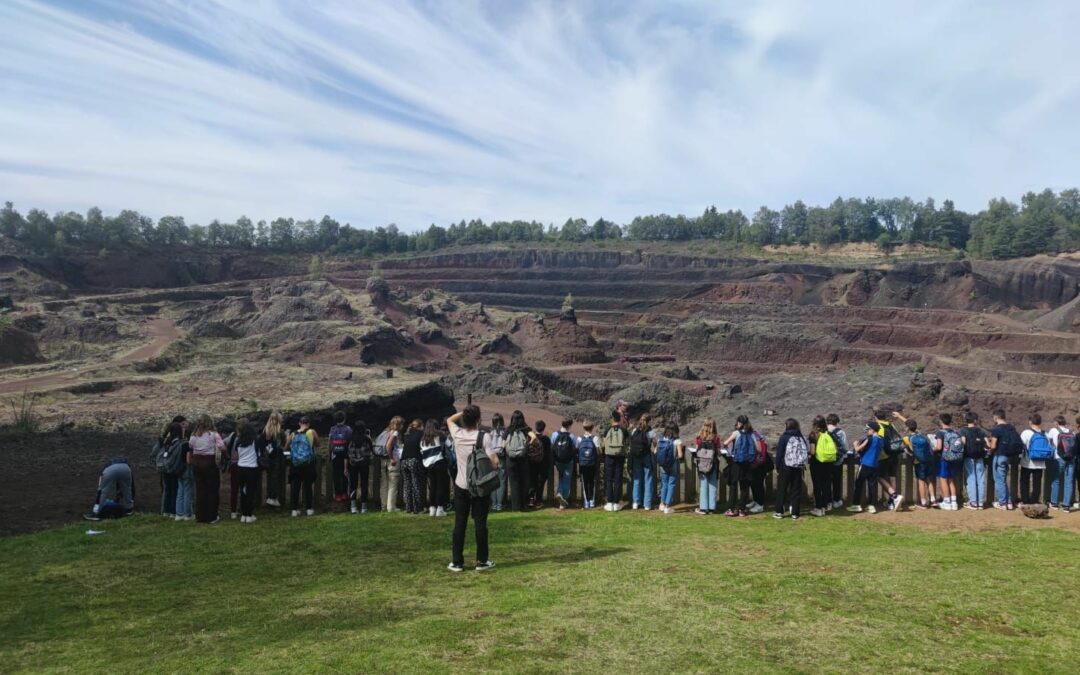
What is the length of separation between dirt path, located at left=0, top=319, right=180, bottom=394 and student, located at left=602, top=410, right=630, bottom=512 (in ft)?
98.1

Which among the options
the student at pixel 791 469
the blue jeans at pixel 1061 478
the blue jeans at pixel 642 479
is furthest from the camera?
the blue jeans at pixel 642 479

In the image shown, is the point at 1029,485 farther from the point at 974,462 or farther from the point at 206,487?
the point at 206,487

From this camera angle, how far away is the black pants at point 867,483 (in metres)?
11.3

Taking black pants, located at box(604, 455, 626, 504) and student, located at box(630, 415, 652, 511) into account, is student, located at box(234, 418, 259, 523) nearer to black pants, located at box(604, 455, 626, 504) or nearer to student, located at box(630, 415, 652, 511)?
black pants, located at box(604, 455, 626, 504)

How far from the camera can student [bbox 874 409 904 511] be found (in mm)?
11258

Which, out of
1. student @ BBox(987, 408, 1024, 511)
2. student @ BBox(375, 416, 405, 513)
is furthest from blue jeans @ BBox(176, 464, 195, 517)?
student @ BBox(987, 408, 1024, 511)

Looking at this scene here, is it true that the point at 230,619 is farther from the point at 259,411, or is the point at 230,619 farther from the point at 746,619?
the point at 259,411

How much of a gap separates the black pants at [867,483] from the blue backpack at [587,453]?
4165 mm

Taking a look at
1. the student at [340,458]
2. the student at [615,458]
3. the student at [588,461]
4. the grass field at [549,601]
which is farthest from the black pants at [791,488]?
the student at [340,458]

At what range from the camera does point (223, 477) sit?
53.9 ft

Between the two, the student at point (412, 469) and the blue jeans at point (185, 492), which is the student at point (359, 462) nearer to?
the student at point (412, 469)

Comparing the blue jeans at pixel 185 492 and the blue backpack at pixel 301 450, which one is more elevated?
the blue backpack at pixel 301 450

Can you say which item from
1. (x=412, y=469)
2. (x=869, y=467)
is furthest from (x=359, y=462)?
(x=869, y=467)

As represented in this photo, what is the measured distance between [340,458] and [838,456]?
7837 mm
